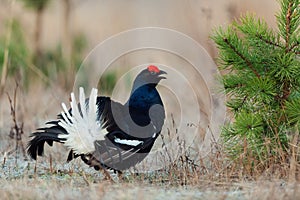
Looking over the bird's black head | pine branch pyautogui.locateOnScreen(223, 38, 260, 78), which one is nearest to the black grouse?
the bird's black head

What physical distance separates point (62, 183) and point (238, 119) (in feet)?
3.25

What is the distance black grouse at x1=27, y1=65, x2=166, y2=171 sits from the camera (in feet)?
11.3

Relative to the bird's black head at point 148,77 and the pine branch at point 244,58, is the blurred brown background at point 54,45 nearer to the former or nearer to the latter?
the bird's black head at point 148,77

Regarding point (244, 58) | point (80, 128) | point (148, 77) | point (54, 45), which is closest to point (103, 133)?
point (80, 128)

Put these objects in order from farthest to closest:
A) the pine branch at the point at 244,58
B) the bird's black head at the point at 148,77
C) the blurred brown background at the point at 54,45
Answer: the blurred brown background at the point at 54,45 → the bird's black head at the point at 148,77 → the pine branch at the point at 244,58

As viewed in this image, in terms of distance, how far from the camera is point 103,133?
346cm

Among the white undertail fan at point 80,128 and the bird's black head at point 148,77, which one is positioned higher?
the bird's black head at point 148,77

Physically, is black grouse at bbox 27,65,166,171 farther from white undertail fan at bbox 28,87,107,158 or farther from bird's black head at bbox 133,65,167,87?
bird's black head at bbox 133,65,167,87

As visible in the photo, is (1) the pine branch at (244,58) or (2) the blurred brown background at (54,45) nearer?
(1) the pine branch at (244,58)

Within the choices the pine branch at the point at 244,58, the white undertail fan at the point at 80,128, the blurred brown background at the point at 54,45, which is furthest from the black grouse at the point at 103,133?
the blurred brown background at the point at 54,45

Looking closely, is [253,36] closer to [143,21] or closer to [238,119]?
[238,119]

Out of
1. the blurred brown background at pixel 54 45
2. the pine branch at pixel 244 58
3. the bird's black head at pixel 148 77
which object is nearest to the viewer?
the pine branch at pixel 244 58

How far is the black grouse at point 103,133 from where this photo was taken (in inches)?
136

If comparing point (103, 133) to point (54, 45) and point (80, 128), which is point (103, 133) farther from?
point (54, 45)
